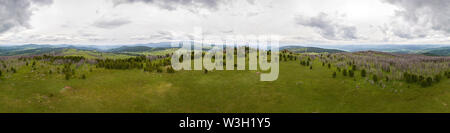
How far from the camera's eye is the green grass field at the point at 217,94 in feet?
84.3

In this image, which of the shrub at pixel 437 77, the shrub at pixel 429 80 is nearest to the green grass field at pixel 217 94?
the shrub at pixel 429 80

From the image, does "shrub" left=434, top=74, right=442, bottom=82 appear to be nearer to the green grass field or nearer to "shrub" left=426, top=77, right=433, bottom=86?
the green grass field

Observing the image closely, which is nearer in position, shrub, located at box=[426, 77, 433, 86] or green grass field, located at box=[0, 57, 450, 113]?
green grass field, located at box=[0, 57, 450, 113]

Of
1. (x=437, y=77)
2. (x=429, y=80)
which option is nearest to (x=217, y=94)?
(x=429, y=80)

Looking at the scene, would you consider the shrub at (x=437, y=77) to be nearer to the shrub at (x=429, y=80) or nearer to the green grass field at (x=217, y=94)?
the green grass field at (x=217, y=94)

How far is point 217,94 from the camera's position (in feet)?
109

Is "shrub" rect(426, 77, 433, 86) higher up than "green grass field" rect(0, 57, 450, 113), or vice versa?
"shrub" rect(426, 77, 433, 86)

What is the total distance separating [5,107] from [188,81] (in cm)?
2543

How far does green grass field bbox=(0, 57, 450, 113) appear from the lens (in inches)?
1012

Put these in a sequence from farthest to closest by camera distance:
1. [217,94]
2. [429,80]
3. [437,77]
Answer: [217,94] → [437,77] → [429,80]

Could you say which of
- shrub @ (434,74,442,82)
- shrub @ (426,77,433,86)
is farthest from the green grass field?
shrub @ (434,74,442,82)

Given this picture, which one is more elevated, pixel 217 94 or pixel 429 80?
pixel 429 80

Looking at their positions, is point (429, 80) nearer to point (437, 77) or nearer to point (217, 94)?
point (437, 77)

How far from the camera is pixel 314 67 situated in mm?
47750
